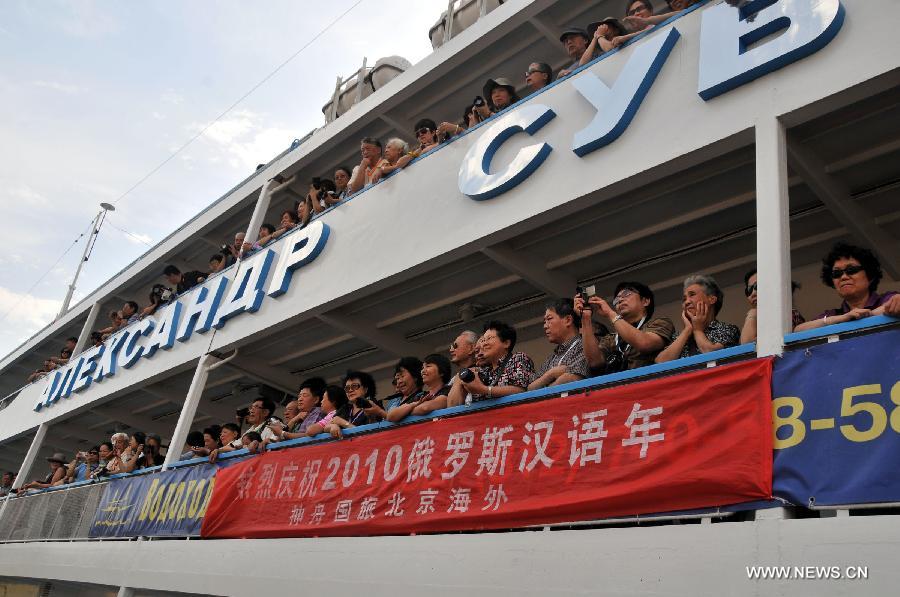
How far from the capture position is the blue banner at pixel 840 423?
8.80ft

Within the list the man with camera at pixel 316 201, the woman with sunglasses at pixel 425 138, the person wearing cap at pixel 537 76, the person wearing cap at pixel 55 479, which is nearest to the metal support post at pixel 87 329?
the person wearing cap at pixel 55 479

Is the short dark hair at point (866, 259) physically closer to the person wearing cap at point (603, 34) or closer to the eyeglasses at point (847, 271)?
the eyeglasses at point (847, 271)

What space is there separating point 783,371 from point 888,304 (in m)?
0.49

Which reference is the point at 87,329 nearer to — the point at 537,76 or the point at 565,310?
the point at 537,76

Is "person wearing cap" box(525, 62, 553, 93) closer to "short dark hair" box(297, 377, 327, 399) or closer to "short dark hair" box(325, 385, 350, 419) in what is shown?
"short dark hair" box(325, 385, 350, 419)

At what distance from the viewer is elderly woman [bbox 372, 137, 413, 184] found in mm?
6848

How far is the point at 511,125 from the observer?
5.66 m

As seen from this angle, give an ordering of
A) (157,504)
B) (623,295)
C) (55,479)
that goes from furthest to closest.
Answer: (55,479) < (157,504) < (623,295)

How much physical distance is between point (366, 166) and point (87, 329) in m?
8.25

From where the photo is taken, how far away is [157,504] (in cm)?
725

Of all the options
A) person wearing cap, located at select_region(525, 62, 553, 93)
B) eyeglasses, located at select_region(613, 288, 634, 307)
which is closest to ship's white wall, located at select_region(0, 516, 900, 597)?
eyeglasses, located at select_region(613, 288, 634, 307)

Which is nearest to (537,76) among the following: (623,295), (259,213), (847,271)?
(623,295)

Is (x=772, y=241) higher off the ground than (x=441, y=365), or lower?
higher

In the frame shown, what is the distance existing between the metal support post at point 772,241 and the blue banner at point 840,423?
230mm
